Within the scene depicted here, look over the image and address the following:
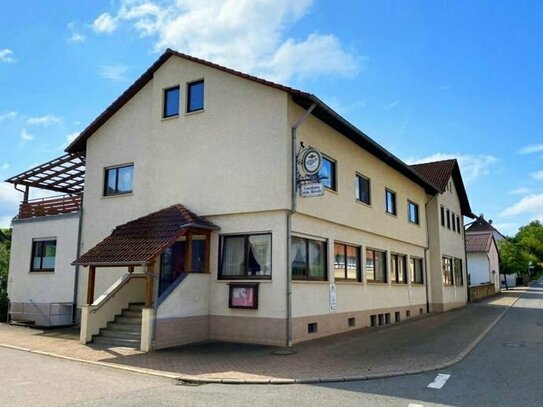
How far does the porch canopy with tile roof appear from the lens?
42.2 ft

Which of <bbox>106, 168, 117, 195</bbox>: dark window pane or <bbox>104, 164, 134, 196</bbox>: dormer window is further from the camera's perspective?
<bbox>106, 168, 117, 195</bbox>: dark window pane

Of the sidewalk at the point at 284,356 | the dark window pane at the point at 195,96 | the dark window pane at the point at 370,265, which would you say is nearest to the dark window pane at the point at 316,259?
the sidewalk at the point at 284,356

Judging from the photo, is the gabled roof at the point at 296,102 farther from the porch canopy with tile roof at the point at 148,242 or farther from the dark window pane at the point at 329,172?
the porch canopy with tile roof at the point at 148,242

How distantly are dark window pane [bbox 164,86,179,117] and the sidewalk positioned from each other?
7925 millimetres

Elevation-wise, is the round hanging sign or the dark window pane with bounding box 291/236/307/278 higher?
the round hanging sign

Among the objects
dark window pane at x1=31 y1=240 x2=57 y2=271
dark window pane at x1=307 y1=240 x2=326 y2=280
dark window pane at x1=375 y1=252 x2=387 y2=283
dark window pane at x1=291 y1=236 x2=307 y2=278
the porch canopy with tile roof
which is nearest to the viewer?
the porch canopy with tile roof

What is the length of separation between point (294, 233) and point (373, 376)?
5.72 metres

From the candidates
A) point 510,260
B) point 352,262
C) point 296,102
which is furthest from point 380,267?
point 510,260

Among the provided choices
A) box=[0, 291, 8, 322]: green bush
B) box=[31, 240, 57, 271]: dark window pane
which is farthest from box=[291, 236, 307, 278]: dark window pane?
box=[0, 291, 8, 322]: green bush

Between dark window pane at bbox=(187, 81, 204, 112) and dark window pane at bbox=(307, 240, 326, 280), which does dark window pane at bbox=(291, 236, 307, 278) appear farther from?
dark window pane at bbox=(187, 81, 204, 112)

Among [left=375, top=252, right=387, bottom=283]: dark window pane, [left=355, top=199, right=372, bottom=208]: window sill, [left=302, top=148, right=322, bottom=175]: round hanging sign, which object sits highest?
[left=302, top=148, right=322, bottom=175]: round hanging sign

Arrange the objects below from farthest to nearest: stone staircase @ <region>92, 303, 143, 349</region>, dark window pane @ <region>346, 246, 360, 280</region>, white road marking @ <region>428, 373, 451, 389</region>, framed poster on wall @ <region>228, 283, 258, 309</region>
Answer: dark window pane @ <region>346, 246, 360, 280</region>, framed poster on wall @ <region>228, 283, 258, 309</region>, stone staircase @ <region>92, 303, 143, 349</region>, white road marking @ <region>428, 373, 451, 389</region>

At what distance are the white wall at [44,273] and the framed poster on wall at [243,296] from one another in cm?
782

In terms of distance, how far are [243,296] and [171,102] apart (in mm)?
7402
